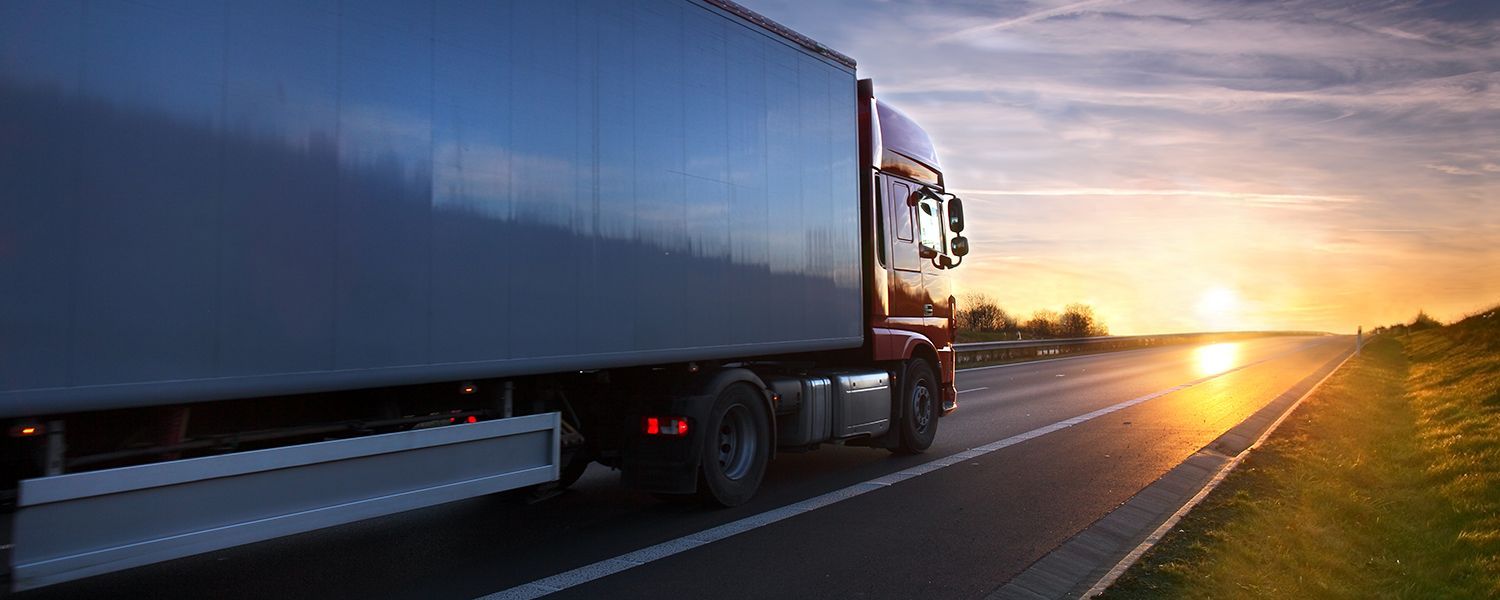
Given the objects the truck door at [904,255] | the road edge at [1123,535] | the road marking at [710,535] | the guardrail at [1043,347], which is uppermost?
the truck door at [904,255]

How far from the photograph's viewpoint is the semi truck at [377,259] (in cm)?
342

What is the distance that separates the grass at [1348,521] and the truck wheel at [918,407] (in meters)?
2.78

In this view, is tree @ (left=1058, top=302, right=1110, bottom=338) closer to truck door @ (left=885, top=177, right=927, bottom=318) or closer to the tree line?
the tree line

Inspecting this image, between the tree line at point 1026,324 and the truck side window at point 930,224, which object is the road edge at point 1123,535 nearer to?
the truck side window at point 930,224

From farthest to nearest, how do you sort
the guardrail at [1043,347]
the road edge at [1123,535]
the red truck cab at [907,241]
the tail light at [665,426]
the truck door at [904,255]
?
the guardrail at [1043,347]
the truck door at [904,255]
the red truck cab at [907,241]
the tail light at [665,426]
the road edge at [1123,535]

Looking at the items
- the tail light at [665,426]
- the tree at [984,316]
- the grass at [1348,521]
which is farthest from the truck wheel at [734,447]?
the tree at [984,316]

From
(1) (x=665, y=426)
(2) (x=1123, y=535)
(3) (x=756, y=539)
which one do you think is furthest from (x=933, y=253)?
(3) (x=756, y=539)

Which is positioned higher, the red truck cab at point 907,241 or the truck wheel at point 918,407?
the red truck cab at point 907,241

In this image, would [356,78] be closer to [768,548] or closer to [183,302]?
[183,302]

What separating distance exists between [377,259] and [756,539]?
2.95m

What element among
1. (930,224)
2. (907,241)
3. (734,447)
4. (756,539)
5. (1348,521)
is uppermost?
(930,224)

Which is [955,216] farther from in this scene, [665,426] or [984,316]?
[984,316]

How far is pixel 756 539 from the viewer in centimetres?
617

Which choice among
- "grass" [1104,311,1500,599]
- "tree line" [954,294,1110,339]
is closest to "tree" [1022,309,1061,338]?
"tree line" [954,294,1110,339]
